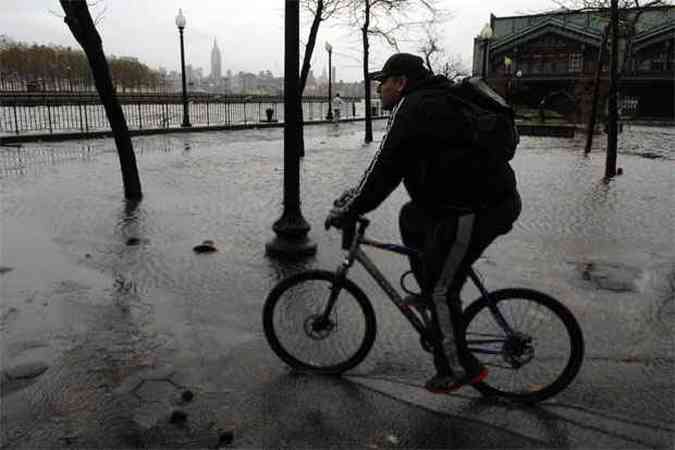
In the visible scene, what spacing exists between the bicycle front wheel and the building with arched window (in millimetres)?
39343

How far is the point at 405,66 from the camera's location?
3.34 meters

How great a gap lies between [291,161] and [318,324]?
3.15m

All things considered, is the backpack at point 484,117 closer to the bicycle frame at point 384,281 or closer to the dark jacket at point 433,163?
the dark jacket at point 433,163

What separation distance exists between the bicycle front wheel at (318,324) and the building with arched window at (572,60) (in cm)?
3934

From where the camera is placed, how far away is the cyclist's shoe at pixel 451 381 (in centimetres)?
361

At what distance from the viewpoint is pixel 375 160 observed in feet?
11.1

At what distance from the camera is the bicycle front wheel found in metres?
3.88

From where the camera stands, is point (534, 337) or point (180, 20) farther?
point (180, 20)

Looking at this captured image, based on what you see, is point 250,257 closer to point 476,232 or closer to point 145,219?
point 145,219

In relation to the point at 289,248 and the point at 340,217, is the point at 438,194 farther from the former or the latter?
the point at 289,248

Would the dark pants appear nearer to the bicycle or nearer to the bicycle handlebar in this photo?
the bicycle

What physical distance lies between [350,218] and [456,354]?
104 centimetres

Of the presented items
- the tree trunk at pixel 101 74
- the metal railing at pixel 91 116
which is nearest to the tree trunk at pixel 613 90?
the tree trunk at pixel 101 74

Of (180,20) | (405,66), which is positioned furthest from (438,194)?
(180,20)
